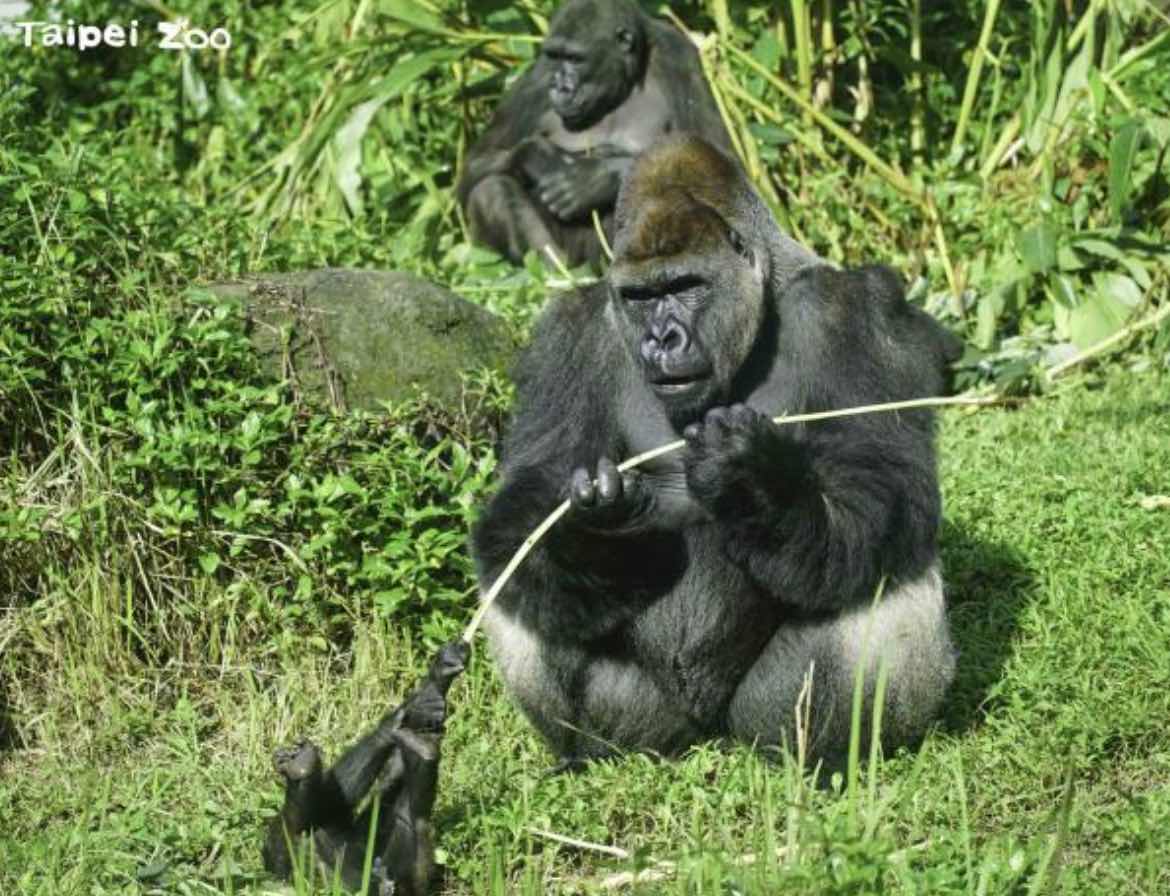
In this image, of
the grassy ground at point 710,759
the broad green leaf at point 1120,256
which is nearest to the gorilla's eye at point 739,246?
the grassy ground at point 710,759

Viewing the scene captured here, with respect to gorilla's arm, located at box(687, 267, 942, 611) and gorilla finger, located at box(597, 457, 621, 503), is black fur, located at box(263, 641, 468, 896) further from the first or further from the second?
gorilla's arm, located at box(687, 267, 942, 611)

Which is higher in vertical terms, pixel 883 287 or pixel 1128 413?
pixel 883 287

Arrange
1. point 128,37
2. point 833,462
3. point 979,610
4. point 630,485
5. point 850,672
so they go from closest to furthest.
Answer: point 630,485 < point 833,462 < point 850,672 < point 979,610 < point 128,37

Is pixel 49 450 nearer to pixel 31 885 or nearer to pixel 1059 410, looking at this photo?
pixel 31 885

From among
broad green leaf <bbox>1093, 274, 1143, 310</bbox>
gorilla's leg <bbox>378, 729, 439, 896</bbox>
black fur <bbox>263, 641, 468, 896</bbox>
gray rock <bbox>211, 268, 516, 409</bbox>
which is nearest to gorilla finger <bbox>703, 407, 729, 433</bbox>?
black fur <bbox>263, 641, 468, 896</bbox>

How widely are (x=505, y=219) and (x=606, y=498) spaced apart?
5.13 meters

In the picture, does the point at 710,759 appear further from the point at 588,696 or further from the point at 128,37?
the point at 128,37

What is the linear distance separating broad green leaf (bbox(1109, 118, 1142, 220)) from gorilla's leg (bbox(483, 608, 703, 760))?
374 cm

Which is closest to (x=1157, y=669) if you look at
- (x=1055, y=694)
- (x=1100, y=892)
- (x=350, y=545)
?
(x=1055, y=694)

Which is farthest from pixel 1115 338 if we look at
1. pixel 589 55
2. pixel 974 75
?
pixel 589 55

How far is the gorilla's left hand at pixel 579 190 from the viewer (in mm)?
9656

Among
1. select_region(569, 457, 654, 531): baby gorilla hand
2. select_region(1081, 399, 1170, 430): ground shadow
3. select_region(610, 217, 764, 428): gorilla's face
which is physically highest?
select_region(610, 217, 764, 428): gorilla's face

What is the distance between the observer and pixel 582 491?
4.61 metres

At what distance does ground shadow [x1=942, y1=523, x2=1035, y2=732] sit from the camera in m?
5.47
